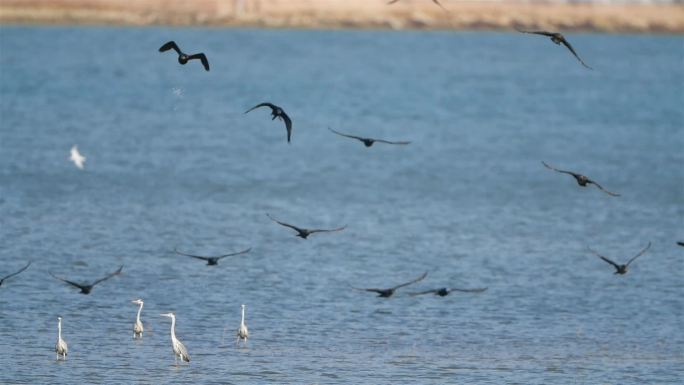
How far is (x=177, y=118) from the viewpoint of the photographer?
66.4 metres

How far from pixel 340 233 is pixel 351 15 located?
101 m

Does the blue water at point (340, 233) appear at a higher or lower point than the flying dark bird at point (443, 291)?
lower

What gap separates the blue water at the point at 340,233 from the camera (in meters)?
24.8

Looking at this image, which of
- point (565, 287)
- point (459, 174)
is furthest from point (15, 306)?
point (459, 174)

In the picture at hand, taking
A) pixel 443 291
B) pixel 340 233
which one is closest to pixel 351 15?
pixel 340 233

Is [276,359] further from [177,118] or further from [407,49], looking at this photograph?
[407,49]

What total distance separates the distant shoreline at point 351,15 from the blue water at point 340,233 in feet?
120

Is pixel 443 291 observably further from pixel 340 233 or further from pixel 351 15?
pixel 351 15

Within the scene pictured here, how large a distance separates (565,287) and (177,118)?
37.0 metres

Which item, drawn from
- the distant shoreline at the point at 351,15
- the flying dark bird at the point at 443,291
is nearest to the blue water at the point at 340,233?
the flying dark bird at the point at 443,291

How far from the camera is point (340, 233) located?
37.0m

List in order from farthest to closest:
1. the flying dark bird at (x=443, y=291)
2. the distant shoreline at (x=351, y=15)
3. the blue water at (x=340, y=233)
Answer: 1. the distant shoreline at (x=351, y=15)
2. the flying dark bird at (x=443, y=291)
3. the blue water at (x=340, y=233)

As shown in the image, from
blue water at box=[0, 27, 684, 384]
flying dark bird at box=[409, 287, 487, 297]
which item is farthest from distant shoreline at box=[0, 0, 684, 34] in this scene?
flying dark bird at box=[409, 287, 487, 297]

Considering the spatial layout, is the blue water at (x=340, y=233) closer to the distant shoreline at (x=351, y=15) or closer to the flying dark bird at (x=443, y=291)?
the flying dark bird at (x=443, y=291)
